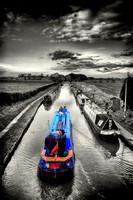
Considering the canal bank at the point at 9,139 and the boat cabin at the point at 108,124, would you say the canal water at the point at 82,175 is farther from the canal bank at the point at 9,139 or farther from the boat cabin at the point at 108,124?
the boat cabin at the point at 108,124

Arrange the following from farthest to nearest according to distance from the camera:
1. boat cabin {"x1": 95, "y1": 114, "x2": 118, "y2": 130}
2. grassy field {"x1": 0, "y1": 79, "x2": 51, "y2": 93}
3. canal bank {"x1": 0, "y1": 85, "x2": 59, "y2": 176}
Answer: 1. grassy field {"x1": 0, "y1": 79, "x2": 51, "y2": 93}
2. boat cabin {"x1": 95, "y1": 114, "x2": 118, "y2": 130}
3. canal bank {"x1": 0, "y1": 85, "x2": 59, "y2": 176}

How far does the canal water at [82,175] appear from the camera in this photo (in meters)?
7.38

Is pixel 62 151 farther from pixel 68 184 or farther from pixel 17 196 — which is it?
pixel 17 196

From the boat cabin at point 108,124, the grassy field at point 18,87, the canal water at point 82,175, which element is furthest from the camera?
the grassy field at point 18,87

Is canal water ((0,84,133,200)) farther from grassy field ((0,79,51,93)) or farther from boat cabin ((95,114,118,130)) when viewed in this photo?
grassy field ((0,79,51,93))

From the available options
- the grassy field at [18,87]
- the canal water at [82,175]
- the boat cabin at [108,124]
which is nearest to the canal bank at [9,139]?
the canal water at [82,175]

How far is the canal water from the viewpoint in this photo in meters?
7.38

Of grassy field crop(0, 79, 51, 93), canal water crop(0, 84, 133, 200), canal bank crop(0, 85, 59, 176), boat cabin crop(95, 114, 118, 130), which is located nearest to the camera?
canal water crop(0, 84, 133, 200)

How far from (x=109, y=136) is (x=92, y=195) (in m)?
6.41

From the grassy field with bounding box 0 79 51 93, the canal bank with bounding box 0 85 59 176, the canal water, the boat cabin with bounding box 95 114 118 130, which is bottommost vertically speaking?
the canal water

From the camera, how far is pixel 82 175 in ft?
29.1

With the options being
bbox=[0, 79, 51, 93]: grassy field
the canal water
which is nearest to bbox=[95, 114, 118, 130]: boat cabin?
the canal water

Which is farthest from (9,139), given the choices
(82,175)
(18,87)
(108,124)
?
(18,87)

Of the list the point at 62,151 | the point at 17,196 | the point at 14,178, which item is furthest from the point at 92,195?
the point at 14,178
